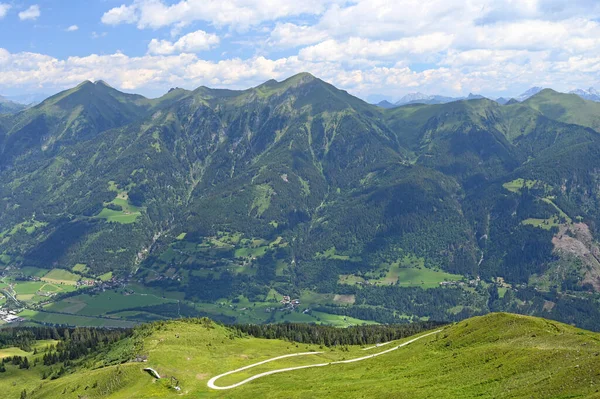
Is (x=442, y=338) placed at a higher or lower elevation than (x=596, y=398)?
lower

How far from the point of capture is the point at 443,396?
83.6 metres

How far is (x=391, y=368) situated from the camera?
378 ft

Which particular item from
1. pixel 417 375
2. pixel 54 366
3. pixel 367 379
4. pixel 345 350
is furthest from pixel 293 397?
pixel 54 366

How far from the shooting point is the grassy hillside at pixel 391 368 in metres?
Result: 81.9

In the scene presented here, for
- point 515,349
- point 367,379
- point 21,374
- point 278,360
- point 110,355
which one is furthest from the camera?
point 21,374

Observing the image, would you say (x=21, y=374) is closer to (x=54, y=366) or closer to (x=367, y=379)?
(x=54, y=366)

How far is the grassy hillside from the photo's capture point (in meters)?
81.9

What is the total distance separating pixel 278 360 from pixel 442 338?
49.4 meters

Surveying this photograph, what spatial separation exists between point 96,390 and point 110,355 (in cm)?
4410

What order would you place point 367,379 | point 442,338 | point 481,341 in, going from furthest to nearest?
1. point 442,338
2. point 481,341
3. point 367,379

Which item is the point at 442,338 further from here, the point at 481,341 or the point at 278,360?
the point at 278,360

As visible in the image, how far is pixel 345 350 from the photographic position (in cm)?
17000

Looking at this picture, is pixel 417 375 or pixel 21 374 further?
pixel 21 374

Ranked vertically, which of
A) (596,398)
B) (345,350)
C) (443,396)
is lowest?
(345,350)
